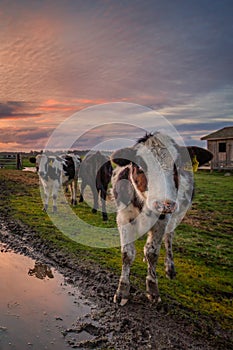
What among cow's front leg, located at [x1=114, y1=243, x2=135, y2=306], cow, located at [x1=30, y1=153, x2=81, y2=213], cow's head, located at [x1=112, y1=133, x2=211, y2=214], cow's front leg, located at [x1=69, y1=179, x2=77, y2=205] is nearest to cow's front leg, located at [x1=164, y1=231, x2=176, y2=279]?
cow's front leg, located at [x1=114, y1=243, x2=135, y2=306]

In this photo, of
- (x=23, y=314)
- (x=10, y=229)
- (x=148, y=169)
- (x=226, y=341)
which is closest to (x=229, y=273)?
(x=226, y=341)

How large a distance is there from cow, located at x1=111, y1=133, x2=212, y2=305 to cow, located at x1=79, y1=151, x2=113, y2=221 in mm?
5195

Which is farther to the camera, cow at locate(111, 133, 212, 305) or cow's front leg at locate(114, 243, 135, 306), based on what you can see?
cow's front leg at locate(114, 243, 135, 306)

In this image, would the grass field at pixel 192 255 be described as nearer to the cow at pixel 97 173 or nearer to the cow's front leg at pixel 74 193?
the cow's front leg at pixel 74 193

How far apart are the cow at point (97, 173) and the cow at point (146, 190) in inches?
205

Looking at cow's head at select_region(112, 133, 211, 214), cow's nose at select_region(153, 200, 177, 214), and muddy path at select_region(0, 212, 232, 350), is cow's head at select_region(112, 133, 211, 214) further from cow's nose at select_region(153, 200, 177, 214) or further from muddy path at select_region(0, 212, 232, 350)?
muddy path at select_region(0, 212, 232, 350)

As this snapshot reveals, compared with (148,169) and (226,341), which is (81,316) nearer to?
(226,341)

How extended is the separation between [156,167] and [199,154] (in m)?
1.28

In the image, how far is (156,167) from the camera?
384cm

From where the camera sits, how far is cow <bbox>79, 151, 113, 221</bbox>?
32.6 feet

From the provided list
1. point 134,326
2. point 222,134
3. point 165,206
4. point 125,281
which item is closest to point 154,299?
point 125,281

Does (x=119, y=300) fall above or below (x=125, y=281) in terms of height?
below

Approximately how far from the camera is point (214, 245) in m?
6.89

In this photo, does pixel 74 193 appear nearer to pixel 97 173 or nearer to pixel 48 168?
pixel 48 168
